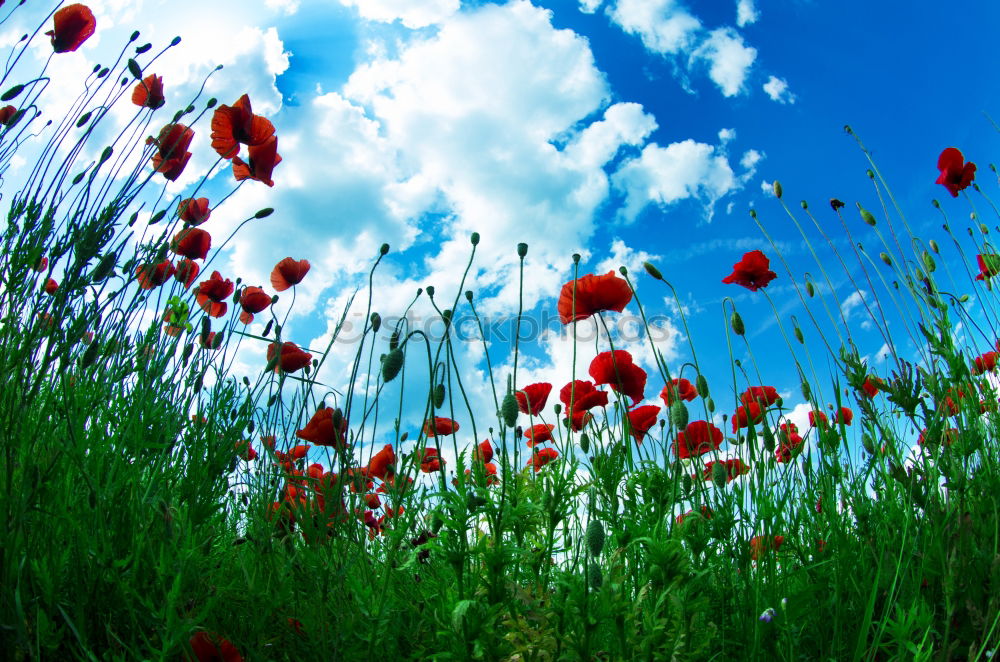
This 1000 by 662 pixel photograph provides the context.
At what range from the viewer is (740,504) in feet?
6.64

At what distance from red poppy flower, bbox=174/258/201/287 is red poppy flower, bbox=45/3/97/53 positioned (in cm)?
97

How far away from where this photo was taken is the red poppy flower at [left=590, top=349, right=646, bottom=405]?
8.31 ft

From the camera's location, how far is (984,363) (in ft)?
9.91

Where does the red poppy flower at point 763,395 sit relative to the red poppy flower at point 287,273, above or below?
below

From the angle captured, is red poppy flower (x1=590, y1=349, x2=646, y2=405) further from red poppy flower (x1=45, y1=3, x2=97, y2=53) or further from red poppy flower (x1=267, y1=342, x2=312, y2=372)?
red poppy flower (x1=45, y1=3, x2=97, y2=53)

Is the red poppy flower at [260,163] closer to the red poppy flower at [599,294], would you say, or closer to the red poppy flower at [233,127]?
the red poppy flower at [233,127]

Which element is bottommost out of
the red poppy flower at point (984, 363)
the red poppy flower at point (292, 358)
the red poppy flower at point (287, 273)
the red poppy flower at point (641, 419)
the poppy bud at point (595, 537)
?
the poppy bud at point (595, 537)

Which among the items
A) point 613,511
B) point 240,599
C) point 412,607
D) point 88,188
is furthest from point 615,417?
point 88,188

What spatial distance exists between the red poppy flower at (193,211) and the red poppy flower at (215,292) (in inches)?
20.0

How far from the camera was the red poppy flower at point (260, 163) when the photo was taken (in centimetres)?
298

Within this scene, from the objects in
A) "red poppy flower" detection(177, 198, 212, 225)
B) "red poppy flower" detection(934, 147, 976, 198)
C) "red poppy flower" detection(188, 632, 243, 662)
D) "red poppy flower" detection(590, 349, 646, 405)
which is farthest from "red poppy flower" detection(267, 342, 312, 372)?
"red poppy flower" detection(934, 147, 976, 198)

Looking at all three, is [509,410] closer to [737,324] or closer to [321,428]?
[321,428]

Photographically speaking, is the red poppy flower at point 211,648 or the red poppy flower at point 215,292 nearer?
the red poppy flower at point 211,648

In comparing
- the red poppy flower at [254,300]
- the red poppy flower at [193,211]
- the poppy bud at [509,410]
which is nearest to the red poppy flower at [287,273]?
the red poppy flower at [254,300]
